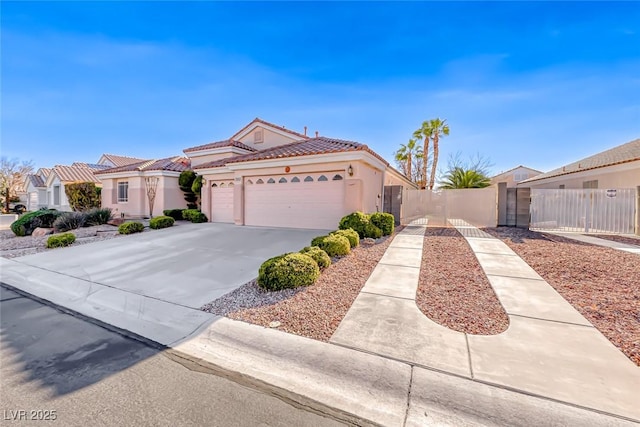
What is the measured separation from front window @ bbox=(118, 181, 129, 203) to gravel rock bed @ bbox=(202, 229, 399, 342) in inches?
772

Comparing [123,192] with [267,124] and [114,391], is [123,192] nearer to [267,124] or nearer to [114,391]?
[267,124]

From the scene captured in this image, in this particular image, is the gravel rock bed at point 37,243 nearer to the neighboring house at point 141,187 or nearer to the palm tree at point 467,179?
the neighboring house at point 141,187

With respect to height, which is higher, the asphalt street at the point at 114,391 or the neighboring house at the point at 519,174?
the neighboring house at the point at 519,174

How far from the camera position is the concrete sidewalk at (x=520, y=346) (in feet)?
8.67

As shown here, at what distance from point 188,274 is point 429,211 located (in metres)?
13.4

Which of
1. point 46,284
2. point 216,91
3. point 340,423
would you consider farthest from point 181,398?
point 216,91

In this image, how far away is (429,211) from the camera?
51.6ft

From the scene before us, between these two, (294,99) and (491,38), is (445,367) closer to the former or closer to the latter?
(491,38)

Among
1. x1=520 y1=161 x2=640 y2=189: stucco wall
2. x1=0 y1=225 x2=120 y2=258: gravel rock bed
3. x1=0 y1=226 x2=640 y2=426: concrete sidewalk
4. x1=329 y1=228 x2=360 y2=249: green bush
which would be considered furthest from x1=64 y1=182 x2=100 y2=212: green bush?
x1=520 y1=161 x2=640 y2=189: stucco wall

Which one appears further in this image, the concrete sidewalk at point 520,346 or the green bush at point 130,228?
the green bush at point 130,228

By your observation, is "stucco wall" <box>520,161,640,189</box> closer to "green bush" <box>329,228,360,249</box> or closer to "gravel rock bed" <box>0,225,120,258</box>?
"green bush" <box>329,228,360,249</box>

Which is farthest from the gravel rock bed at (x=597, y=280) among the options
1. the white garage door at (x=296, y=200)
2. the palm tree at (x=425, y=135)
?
the palm tree at (x=425, y=135)

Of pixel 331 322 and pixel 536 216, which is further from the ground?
pixel 536 216

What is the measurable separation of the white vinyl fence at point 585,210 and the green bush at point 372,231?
810 centimetres
